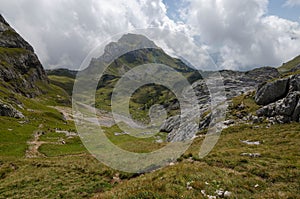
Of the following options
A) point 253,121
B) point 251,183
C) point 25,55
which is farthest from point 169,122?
point 25,55

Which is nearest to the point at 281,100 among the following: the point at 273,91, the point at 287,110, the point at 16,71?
the point at 287,110

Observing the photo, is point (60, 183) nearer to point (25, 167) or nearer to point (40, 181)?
point (40, 181)

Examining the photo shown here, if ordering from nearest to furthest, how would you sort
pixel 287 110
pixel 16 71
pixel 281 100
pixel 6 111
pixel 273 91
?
pixel 287 110 < pixel 281 100 < pixel 273 91 < pixel 6 111 < pixel 16 71

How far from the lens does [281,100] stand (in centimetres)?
4491

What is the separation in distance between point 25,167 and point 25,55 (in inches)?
8146

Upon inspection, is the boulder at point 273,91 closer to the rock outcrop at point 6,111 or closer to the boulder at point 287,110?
the boulder at point 287,110

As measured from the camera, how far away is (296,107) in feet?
127

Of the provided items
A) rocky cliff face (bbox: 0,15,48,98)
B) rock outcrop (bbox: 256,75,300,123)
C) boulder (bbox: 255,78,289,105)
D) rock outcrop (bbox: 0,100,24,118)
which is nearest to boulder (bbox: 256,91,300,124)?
rock outcrop (bbox: 256,75,300,123)

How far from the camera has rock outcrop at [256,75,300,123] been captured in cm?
3980

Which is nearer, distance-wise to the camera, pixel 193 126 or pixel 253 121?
pixel 253 121

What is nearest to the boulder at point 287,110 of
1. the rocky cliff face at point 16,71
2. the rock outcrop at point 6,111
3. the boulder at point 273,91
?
the boulder at point 273,91

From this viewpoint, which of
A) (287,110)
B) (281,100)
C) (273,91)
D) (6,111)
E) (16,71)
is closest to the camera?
(287,110)

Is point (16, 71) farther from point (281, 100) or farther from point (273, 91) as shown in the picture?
point (281, 100)

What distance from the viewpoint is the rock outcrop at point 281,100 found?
39.8 m
